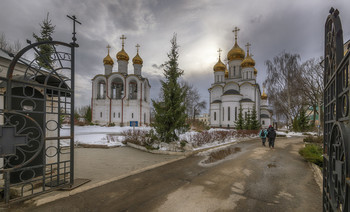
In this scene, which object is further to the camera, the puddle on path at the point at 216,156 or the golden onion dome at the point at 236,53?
the golden onion dome at the point at 236,53

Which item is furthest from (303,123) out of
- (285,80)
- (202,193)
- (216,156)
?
(202,193)

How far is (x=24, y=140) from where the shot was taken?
120 inches

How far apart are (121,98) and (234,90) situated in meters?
21.6

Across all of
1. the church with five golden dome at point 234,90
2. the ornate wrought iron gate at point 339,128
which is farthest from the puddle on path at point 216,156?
the church with five golden dome at point 234,90

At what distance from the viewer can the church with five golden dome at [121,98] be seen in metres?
28.0

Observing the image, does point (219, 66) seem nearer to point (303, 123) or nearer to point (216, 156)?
point (303, 123)

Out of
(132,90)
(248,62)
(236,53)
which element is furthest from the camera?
(236,53)

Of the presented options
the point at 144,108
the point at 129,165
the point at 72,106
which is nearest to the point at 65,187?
the point at 72,106

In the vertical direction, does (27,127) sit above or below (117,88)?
below

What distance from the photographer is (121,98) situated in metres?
28.8

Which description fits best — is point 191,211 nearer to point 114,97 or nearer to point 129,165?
point 129,165

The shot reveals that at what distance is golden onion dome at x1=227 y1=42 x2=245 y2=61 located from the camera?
3241cm

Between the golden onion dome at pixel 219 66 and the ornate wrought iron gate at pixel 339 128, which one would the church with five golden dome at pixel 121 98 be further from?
the ornate wrought iron gate at pixel 339 128

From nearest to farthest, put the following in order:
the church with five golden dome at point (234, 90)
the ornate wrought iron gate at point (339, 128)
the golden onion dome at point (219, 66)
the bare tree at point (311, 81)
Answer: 1. the ornate wrought iron gate at point (339, 128)
2. the bare tree at point (311, 81)
3. the church with five golden dome at point (234, 90)
4. the golden onion dome at point (219, 66)
